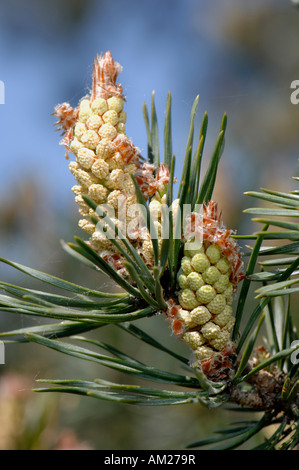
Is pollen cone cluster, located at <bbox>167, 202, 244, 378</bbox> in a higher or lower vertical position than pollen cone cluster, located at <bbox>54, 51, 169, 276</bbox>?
lower

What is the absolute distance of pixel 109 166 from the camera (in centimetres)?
59

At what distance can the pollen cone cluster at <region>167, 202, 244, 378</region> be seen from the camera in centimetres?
57

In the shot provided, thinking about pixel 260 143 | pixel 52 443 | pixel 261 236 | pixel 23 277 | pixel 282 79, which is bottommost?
pixel 52 443

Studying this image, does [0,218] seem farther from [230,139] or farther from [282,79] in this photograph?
[282,79]

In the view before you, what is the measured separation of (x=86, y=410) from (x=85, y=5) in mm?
2131

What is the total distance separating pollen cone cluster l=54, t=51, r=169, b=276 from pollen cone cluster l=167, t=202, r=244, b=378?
0.05 metres

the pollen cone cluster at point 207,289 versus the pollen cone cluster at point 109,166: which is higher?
the pollen cone cluster at point 109,166

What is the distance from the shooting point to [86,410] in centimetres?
133

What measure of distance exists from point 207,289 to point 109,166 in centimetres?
18

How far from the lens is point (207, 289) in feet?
1.88

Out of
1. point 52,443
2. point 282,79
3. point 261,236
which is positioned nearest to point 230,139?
point 282,79

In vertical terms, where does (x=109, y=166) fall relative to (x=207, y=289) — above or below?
above

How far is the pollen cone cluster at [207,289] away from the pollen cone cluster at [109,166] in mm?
53

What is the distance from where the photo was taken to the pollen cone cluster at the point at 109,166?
0.58 meters
